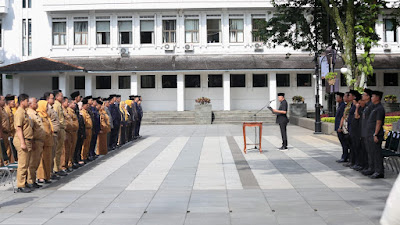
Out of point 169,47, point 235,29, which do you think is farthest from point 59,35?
point 235,29

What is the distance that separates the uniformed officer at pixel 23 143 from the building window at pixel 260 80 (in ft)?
112

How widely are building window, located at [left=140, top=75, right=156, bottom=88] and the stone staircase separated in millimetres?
4905

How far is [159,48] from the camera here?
42.7 meters

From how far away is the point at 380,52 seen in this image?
42812mm

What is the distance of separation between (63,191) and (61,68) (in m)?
29.0

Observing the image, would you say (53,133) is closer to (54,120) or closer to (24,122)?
(54,120)

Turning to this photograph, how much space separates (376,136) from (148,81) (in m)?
33.2

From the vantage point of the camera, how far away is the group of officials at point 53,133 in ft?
33.9

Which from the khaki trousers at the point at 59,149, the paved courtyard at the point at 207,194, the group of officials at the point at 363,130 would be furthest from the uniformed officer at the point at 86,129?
the group of officials at the point at 363,130

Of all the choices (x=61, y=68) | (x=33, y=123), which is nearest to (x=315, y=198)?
(x=33, y=123)

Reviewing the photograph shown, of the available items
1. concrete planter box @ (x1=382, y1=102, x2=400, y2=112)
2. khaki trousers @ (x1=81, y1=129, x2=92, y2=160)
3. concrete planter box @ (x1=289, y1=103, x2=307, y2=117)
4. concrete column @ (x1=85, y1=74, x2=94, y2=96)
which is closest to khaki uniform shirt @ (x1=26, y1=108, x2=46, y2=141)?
khaki trousers @ (x1=81, y1=129, x2=92, y2=160)

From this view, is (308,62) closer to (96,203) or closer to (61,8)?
(61,8)

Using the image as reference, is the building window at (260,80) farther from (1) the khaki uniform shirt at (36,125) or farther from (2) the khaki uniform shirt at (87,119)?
(1) the khaki uniform shirt at (36,125)

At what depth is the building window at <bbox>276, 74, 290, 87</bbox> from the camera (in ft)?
142
